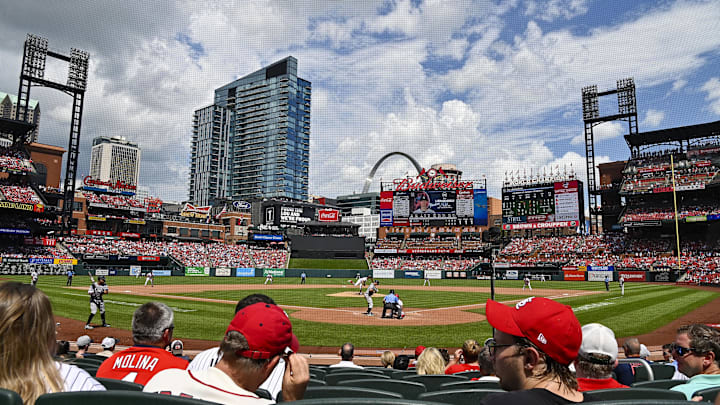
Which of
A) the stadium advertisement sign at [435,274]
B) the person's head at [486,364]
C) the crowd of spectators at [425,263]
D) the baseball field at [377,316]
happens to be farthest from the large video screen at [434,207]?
the person's head at [486,364]

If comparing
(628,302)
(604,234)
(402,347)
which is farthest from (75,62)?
(604,234)

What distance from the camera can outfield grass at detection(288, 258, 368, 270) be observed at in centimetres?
6992

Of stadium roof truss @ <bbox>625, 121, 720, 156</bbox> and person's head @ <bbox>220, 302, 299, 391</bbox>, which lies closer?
person's head @ <bbox>220, 302, 299, 391</bbox>

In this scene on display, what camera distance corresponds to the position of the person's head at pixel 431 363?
20.5ft

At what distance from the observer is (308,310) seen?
26.3 meters

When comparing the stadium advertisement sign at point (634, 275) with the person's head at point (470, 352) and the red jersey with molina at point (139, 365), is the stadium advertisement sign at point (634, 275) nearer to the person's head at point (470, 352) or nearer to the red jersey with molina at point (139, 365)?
the person's head at point (470, 352)

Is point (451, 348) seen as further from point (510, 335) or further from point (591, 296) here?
point (591, 296)

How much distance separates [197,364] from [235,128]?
174m

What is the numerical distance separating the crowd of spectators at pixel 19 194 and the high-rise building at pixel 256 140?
300 feet

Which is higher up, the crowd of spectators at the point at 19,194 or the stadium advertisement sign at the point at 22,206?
the crowd of spectators at the point at 19,194

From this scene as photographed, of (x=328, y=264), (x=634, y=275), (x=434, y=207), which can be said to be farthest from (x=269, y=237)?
(x=634, y=275)

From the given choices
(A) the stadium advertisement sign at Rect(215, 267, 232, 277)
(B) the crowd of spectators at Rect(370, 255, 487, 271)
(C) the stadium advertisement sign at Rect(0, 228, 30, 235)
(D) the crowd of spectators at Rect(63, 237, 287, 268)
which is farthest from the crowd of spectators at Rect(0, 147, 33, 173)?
(B) the crowd of spectators at Rect(370, 255, 487, 271)

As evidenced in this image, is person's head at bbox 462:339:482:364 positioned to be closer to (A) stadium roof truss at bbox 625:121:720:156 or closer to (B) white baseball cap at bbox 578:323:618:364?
(B) white baseball cap at bbox 578:323:618:364

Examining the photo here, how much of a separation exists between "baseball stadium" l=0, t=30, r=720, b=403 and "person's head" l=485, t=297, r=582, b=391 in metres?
12.1
